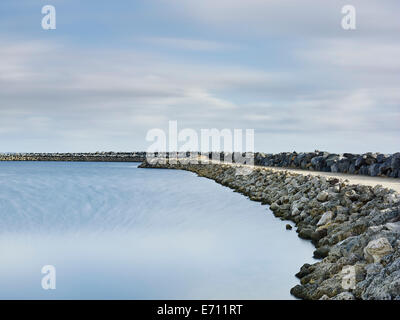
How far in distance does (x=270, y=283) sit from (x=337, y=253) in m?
1.13

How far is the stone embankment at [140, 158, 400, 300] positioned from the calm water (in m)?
0.45

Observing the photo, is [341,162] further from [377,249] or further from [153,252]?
[377,249]

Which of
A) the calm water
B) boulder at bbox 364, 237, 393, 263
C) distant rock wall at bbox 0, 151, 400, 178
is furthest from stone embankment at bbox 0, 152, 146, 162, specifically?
boulder at bbox 364, 237, 393, 263

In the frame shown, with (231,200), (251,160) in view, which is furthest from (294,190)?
Result: (251,160)

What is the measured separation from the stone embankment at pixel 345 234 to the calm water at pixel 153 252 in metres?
0.45

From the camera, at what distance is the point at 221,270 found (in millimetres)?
7824

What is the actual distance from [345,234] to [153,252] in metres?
3.81

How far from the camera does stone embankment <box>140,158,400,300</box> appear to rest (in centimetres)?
548

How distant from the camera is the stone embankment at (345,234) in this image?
5477mm

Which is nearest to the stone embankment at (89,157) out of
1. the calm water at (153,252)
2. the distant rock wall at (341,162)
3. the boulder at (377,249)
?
the distant rock wall at (341,162)

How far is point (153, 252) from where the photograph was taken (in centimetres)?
933

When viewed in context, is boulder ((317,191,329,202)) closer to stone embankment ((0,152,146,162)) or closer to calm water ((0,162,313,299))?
calm water ((0,162,313,299))

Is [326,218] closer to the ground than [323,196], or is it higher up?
closer to the ground


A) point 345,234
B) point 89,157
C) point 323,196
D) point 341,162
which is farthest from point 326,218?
point 89,157
